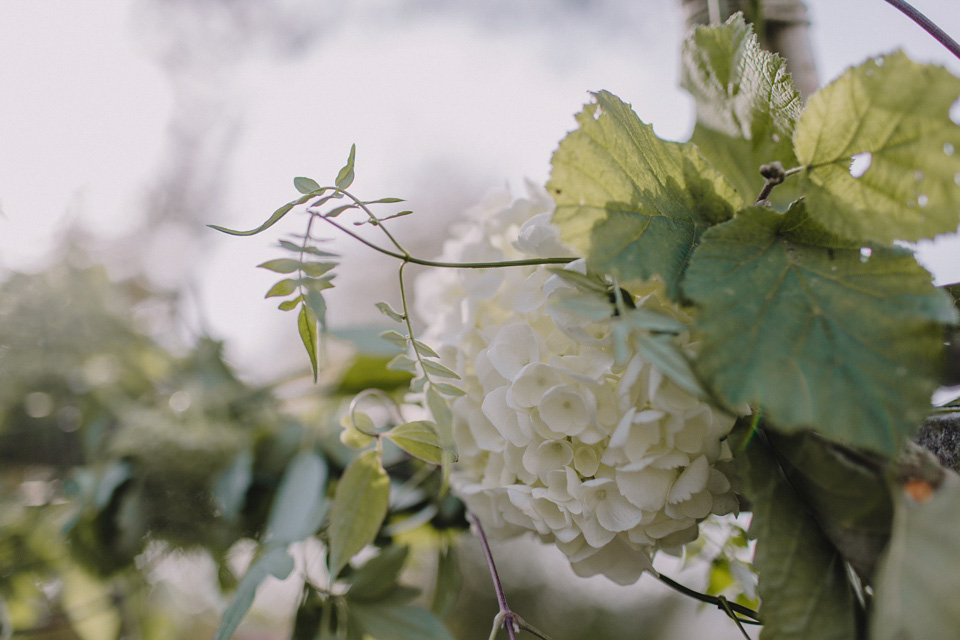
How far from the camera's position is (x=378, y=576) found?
0.30 metres

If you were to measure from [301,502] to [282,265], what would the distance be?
0.18m

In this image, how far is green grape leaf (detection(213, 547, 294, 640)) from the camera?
0.25 m

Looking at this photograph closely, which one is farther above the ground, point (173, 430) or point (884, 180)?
point (884, 180)

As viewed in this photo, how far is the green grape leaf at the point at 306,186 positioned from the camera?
0.62 ft

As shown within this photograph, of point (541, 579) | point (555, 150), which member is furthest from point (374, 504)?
point (541, 579)

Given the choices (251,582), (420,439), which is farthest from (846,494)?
(251,582)

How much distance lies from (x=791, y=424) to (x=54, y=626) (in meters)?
0.55

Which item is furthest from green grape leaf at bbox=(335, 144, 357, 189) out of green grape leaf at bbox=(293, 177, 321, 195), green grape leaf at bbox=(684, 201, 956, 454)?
green grape leaf at bbox=(684, 201, 956, 454)

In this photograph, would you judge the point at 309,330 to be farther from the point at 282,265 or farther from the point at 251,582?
the point at 251,582

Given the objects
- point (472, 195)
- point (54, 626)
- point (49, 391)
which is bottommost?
point (54, 626)

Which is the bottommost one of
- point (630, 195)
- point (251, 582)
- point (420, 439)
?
point (251, 582)

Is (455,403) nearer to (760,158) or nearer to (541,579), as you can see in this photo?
(760,158)

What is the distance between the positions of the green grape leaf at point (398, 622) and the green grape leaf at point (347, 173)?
20cm

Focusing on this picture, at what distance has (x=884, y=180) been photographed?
0.15m
